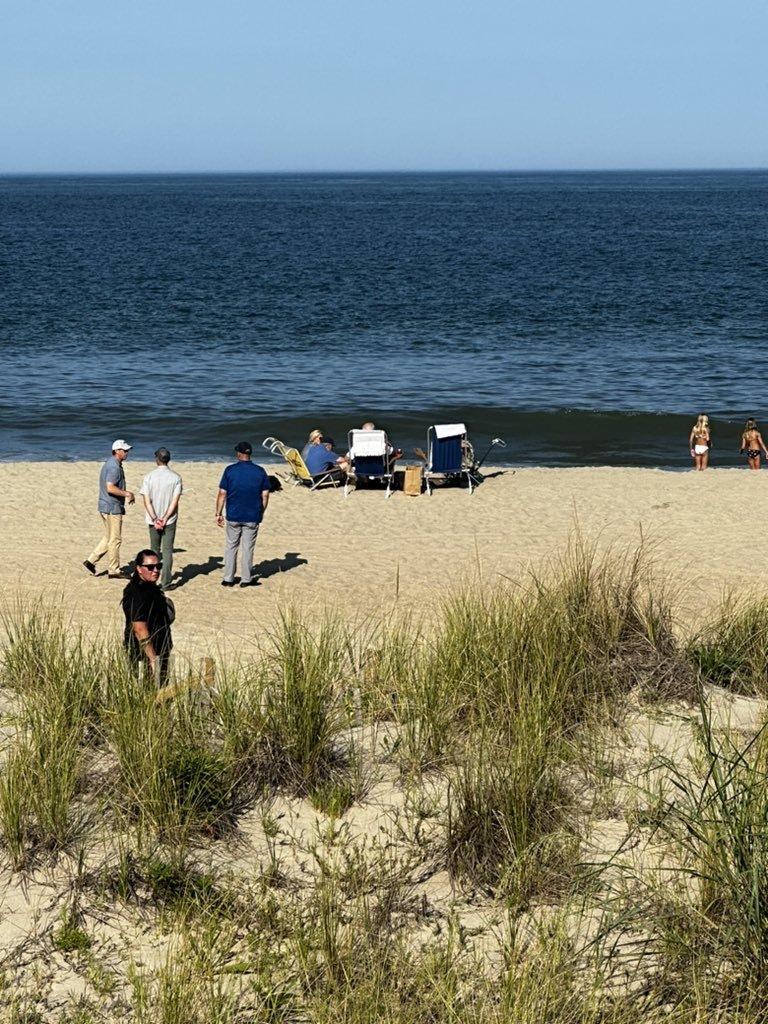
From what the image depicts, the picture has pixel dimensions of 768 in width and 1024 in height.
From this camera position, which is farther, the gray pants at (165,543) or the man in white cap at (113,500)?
the man in white cap at (113,500)

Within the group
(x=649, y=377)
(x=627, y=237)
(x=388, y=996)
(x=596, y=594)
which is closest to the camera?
(x=388, y=996)

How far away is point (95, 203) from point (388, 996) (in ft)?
456

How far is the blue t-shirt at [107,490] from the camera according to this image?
12055 millimetres

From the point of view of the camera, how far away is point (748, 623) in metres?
7.79

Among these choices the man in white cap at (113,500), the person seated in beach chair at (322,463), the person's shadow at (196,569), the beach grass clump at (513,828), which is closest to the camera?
the beach grass clump at (513,828)

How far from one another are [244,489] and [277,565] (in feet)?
6.51

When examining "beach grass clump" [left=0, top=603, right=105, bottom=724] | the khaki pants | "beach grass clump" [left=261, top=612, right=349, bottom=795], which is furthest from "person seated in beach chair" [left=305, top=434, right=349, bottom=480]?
"beach grass clump" [left=261, top=612, right=349, bottom=795]

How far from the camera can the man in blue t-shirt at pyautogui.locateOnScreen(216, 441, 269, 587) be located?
37.4 ft

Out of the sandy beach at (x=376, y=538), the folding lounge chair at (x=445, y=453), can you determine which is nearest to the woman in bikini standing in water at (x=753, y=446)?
the sandy beach at (x=376, y=538)

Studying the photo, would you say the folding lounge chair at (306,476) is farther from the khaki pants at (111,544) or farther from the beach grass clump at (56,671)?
the beach grass clump at (56,671)

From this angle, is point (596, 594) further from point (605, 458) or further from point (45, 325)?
point (45, 325)

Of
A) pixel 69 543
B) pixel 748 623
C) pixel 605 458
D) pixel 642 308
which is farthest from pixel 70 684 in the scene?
pixel 642 308

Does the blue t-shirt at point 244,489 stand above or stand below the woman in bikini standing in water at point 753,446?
above

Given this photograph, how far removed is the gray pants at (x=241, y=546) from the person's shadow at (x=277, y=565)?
52 cm
